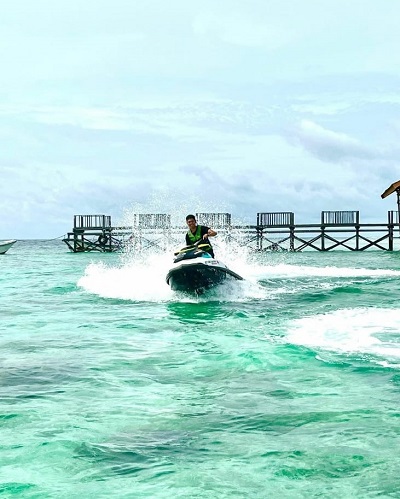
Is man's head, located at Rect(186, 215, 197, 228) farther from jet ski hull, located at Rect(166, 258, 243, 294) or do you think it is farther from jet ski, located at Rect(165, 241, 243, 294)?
jet ski hull, located at Rect(166, 258, 243, 294)

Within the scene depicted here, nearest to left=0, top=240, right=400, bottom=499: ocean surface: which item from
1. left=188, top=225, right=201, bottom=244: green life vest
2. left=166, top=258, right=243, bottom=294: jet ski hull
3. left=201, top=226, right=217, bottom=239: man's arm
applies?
left=166, top=258, right=243, bottom=294: jet ski hull

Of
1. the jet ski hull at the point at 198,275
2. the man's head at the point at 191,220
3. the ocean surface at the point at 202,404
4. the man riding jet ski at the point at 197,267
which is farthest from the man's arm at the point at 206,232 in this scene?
the ocean surface at the point at 202,404

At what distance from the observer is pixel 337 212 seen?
1766 inches

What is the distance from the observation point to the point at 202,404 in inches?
254

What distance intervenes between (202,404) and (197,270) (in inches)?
322

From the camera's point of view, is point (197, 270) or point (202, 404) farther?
point (197, 270)

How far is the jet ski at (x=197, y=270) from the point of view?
1449 centimetres

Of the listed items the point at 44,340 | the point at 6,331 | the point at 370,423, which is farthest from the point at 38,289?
the point at 370,423

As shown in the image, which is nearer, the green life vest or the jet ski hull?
the jet ski hull

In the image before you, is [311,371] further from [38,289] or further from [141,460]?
[38,289]

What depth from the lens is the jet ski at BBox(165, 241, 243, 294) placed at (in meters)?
14.5

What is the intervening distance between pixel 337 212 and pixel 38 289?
2905cm

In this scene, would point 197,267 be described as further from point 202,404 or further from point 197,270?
point 202,404

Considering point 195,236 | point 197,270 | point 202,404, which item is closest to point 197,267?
point 197,270
